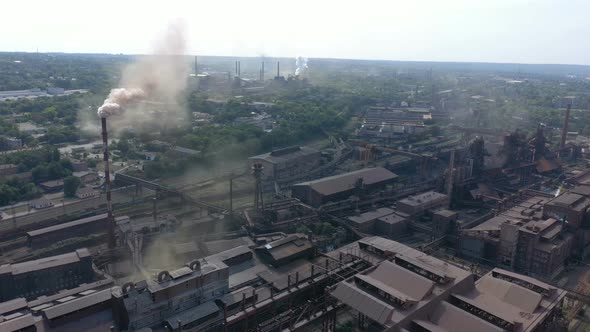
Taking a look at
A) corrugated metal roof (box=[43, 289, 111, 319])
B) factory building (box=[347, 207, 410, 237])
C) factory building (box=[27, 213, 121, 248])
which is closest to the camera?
corrugated metal roof (box=[43, 289, 111, 319])

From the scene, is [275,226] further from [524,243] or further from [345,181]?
[524,243]

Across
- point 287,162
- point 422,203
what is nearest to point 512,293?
point 422,203

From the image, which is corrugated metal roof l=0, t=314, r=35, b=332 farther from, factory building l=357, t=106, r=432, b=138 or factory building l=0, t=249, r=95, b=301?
factory building l=357, t=106, r=432, b=138

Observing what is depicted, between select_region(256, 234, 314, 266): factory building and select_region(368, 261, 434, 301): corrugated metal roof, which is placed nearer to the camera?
select_region(368, 261, 434, 301): corrugated metal roof

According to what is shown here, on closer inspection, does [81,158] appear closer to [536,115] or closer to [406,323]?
[406,323]

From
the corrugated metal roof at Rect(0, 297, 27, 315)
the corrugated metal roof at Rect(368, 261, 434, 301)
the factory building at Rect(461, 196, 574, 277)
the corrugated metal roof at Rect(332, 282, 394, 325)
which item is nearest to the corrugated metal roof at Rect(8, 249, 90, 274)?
the corrugated metal roof at Rect(0, 297, 27, 315)

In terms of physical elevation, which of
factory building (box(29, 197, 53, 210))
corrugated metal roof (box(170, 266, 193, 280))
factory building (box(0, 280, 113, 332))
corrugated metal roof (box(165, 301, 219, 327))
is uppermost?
corrugated metal roof (box(170, 266, 193, 280))

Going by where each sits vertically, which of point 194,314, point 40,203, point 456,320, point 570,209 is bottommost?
point 40,203
